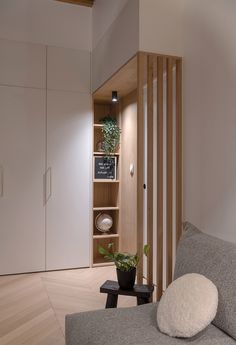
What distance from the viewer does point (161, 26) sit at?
102 inches

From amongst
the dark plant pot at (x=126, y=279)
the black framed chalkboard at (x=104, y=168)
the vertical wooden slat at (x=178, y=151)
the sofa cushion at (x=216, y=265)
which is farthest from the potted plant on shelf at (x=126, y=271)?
the black framed chalkboard at (x=104, y=168)

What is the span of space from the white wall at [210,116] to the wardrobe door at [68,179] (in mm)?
1604

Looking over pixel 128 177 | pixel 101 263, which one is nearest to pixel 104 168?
pixel 128 177

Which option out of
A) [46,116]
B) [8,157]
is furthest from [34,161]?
[46,116]

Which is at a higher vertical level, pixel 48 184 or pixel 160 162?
pixel 160 162

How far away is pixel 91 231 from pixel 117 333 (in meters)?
2.45

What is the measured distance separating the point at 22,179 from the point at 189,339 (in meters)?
2.69

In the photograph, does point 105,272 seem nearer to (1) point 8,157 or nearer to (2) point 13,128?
(1) point 8,157

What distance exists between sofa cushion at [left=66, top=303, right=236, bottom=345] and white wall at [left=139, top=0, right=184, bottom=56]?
191 centimetres

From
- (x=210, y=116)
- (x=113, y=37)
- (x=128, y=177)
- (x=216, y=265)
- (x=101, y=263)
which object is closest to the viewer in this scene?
(x=216, y=265)

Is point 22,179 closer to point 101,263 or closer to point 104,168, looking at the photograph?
point 104,168

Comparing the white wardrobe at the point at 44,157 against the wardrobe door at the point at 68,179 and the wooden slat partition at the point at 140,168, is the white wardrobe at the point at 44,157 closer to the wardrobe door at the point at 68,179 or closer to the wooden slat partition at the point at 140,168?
the wardrobe door at the point at 68,179

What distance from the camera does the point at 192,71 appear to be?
8.17 ft

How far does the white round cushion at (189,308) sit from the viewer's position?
1385 millimetres
